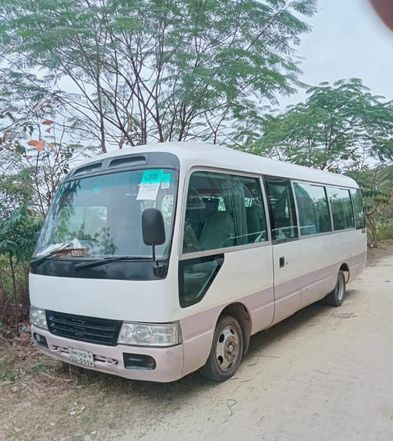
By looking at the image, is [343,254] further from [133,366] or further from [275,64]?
[133,366]

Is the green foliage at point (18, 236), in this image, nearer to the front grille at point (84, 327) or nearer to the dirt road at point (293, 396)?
the front grille at point (84, 327)

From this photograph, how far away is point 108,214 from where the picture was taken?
11.6 ft

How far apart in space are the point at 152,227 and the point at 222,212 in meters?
1.10

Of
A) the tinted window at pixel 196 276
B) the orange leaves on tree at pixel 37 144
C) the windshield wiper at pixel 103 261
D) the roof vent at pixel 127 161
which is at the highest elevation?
the orange leaves on tree at pixel 37 144

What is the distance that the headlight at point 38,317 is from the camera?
3701 millimetres

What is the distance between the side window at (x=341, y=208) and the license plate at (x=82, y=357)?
177 inches

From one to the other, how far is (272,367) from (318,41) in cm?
351

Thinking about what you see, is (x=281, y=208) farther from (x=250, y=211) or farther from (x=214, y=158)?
(x=214, y=158)

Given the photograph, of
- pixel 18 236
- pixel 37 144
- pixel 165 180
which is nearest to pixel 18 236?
pixel 18 236

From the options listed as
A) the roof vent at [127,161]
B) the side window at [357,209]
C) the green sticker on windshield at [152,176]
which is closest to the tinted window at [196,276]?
the green sticker on windshield at [152,176]

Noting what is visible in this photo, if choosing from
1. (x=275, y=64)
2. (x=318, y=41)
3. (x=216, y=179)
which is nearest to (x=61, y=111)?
(x=275, y=64)

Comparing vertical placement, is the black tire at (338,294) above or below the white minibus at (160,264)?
below

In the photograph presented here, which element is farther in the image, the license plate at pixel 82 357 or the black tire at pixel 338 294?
the black tire at pixel 338 294

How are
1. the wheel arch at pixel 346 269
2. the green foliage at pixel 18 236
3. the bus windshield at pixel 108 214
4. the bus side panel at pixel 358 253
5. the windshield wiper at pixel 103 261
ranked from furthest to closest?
the bus side panel at pixel 358 253 → the wheel arch at pixel 346 269 → the green foliage at pixel 18 236 → the bus windshield at pixel 108 214 → the windshield wiper at pixel 103 261
